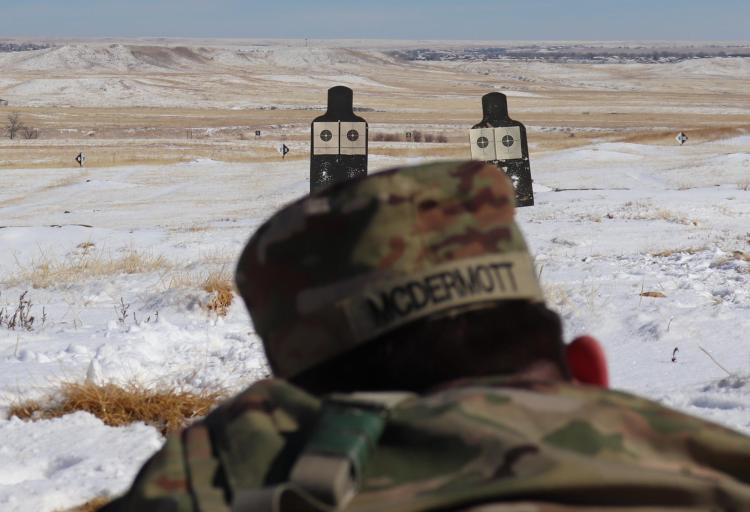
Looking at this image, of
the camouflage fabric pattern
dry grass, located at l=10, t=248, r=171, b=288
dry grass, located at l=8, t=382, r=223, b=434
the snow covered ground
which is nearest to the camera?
the camouflage fabric pattern

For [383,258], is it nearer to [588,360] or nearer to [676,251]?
[588,360]

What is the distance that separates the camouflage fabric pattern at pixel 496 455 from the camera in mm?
1106

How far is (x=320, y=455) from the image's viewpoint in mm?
1104

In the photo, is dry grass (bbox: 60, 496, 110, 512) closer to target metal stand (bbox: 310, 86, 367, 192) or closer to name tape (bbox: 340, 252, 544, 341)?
name tape (bbox: 340, 252, 544, 341)

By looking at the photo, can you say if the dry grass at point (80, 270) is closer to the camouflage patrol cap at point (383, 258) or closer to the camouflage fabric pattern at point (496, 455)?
the camouflage patrol cap at point (383, 258)

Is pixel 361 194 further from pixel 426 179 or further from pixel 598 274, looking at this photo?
pixel 598 274

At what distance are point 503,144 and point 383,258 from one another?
49.6 feet

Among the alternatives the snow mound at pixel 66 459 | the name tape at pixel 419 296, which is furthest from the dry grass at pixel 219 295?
the name tape at pixel 419 296

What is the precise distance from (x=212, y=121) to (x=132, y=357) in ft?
209

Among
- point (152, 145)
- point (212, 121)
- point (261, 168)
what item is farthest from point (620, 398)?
point (212, 121)

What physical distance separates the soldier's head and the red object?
11cm

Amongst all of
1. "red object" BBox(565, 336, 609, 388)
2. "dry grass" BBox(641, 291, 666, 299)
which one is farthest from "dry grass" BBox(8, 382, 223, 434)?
A: "dry grass" BBox(641, 291, 666, 299)

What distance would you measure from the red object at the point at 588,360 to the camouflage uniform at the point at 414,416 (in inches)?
5.3

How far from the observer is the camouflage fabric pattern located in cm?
111
